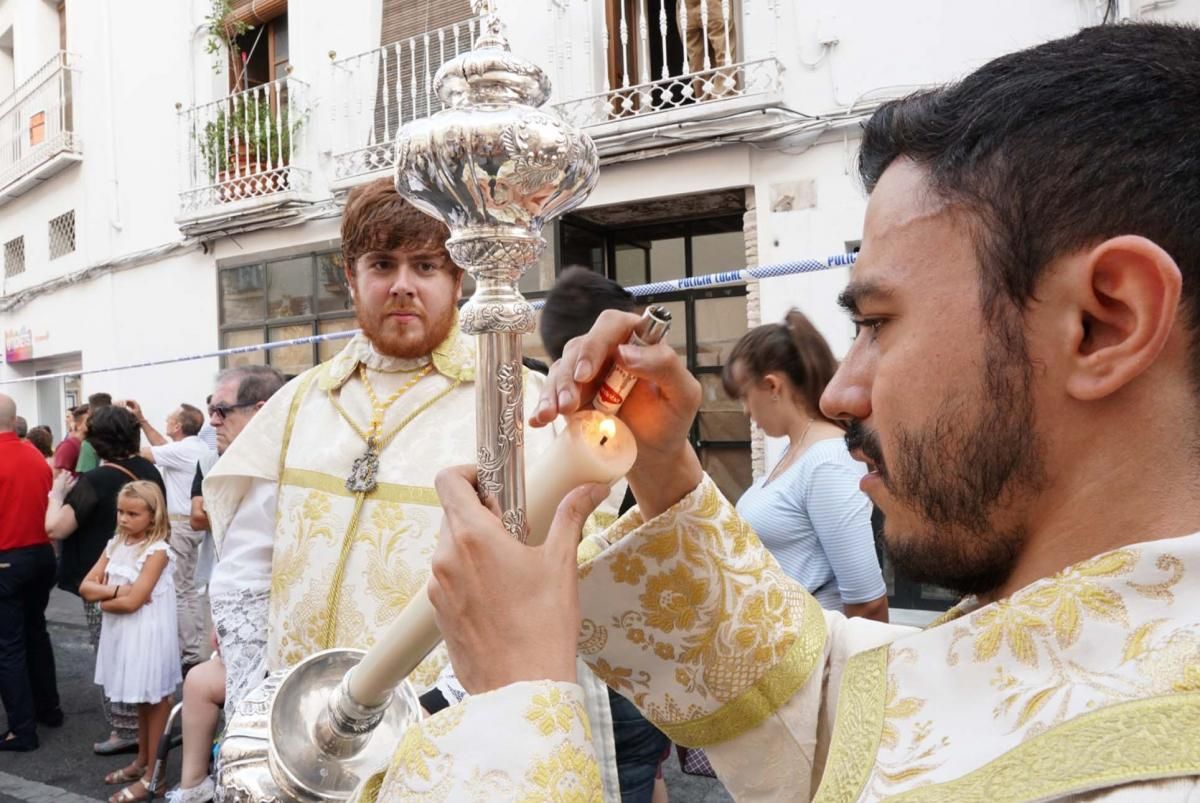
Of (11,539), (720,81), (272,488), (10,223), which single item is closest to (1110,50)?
(272,488)

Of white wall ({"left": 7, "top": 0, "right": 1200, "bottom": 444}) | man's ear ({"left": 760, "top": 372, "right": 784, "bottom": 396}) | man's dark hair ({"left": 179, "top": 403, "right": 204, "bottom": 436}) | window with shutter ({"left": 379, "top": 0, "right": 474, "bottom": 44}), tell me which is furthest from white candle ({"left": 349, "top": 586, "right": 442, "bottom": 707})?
window with shutter ({"left": 379, "top": 0, "right": 474, "bottom": 44})

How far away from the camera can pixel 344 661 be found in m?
1.23

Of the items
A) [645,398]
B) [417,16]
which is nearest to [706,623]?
[645,398]

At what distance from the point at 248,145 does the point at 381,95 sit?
1.62m

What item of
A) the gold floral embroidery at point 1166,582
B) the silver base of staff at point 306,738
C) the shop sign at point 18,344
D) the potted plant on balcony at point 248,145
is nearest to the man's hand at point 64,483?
the potted plant on balcony at point 248,145

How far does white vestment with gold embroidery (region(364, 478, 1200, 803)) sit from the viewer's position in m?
0.61

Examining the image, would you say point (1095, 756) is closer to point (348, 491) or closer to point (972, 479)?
point (972, 479)

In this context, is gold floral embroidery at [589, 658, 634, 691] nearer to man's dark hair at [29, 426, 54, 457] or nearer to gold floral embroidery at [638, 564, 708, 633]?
gold floral embroidery at [638, 564, 708, 633]

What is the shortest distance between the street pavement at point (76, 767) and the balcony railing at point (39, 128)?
26.4 ft

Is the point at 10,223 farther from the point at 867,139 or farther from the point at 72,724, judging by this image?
the point at 867,139

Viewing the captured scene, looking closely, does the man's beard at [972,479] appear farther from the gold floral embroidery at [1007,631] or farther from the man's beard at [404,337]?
the man's beard at [404,337]

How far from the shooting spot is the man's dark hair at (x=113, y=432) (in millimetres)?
5016

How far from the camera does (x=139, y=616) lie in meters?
4.45

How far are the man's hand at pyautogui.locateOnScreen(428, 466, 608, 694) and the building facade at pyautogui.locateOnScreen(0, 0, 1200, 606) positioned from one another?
171 inches
